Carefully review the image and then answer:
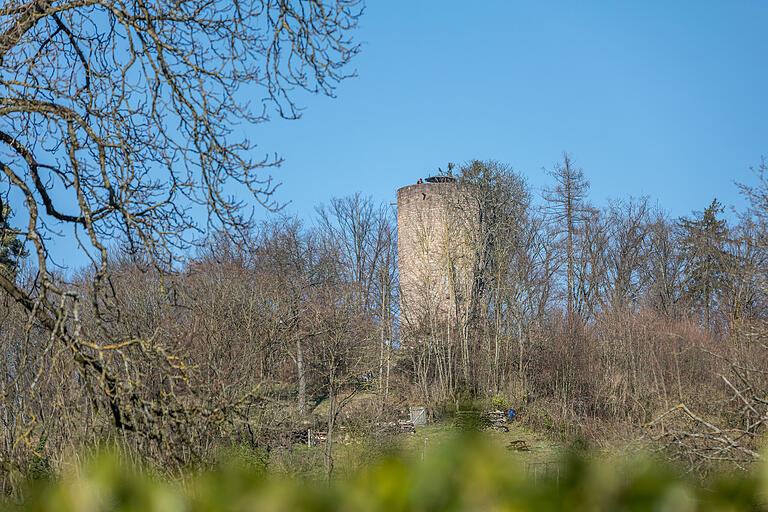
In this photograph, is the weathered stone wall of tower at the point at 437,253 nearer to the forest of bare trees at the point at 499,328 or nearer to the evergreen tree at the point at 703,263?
the forest of bare trees at the point at 499,328

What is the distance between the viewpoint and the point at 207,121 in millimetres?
6301

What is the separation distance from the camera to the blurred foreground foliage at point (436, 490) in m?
0.98

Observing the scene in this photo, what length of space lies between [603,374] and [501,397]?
3.02 meters

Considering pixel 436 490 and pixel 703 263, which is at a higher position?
pixel 703 263

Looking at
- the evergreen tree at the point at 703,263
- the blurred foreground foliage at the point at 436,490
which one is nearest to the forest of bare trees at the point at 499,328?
the evergreen tree at the point at 703,263

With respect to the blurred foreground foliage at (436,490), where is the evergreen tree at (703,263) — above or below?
above

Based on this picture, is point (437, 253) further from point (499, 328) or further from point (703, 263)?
point (703, 263)

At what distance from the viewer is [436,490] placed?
3.21 ft

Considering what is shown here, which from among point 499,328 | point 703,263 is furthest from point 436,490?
point 703,263

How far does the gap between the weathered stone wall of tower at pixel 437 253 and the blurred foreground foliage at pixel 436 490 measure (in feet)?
68.4

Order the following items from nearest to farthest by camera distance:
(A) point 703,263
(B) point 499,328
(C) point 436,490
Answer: (C) point 436,490
(B) point 499,328
(A) point 703,263

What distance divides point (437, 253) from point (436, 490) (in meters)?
22.9

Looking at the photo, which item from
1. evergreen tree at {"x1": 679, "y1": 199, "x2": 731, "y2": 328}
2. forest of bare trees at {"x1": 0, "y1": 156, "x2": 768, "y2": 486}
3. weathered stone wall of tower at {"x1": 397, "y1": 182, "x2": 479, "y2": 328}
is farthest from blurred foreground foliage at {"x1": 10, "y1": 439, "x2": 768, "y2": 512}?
evergreen tree at {"x1": 679, "y1": 199, "x2": 731, "y2": 328}

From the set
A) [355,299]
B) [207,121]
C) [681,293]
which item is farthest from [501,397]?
[207,121]
